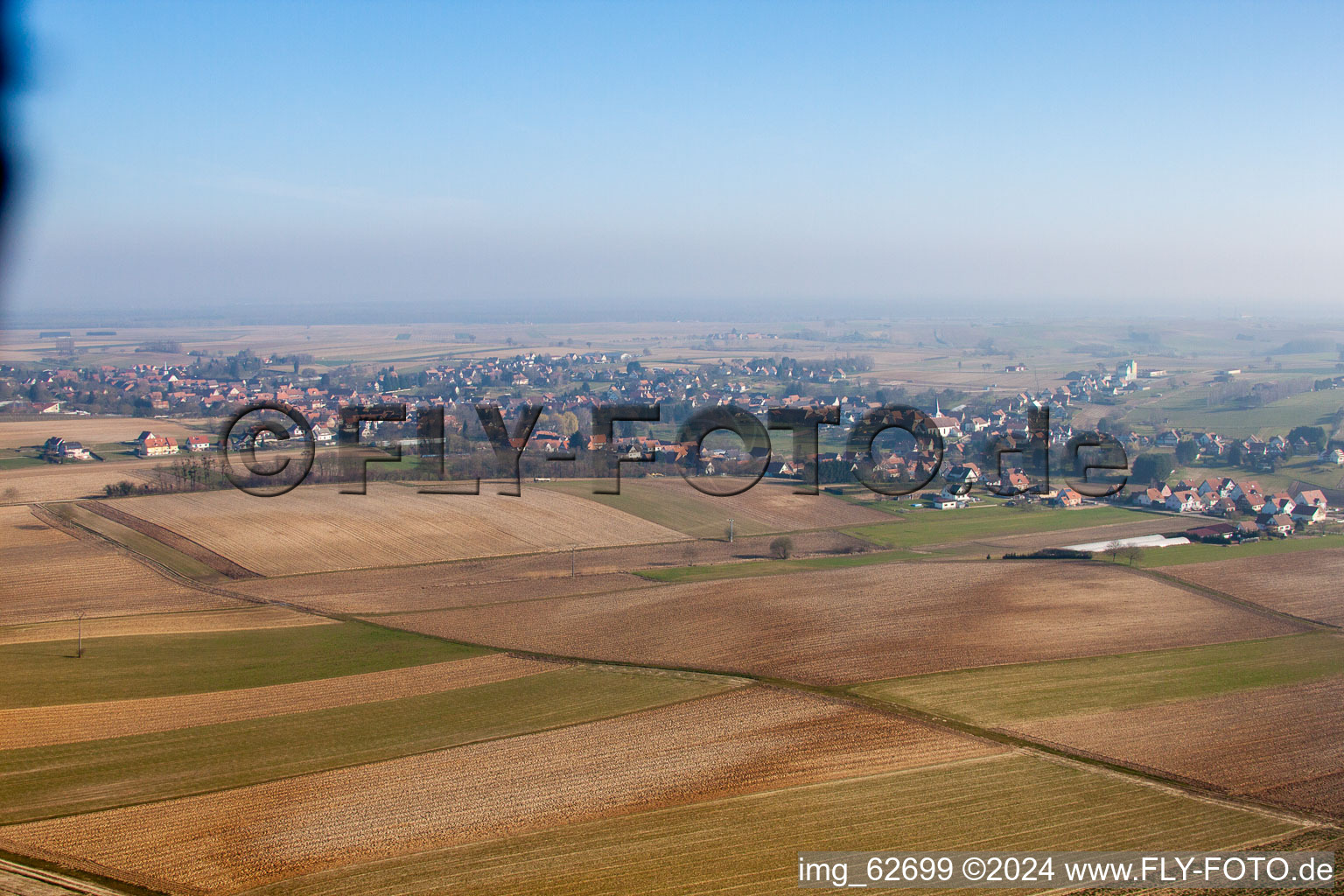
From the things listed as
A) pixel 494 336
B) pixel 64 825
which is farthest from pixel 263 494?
pixel 494 336

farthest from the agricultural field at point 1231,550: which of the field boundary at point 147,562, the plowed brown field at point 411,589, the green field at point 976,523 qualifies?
the field boundary at point 147,562

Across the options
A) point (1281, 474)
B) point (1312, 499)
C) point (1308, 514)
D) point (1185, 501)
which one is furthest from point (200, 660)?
point (1281, 474)

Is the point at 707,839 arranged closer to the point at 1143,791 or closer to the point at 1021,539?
the point at 1143,791

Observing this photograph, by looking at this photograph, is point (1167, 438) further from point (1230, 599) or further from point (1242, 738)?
point (1242, 738)

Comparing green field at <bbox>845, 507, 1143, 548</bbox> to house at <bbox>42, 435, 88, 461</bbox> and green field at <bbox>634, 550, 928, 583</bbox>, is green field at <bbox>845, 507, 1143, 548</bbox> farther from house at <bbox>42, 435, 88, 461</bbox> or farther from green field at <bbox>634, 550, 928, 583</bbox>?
house at <bbox>42, 435, 88, 461</bbox>

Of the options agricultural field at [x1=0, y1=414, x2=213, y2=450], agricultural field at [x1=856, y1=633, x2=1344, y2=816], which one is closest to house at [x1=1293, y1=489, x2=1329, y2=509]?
agricultural field at [x1=856, y1=633, x2=1344, y2=816]
